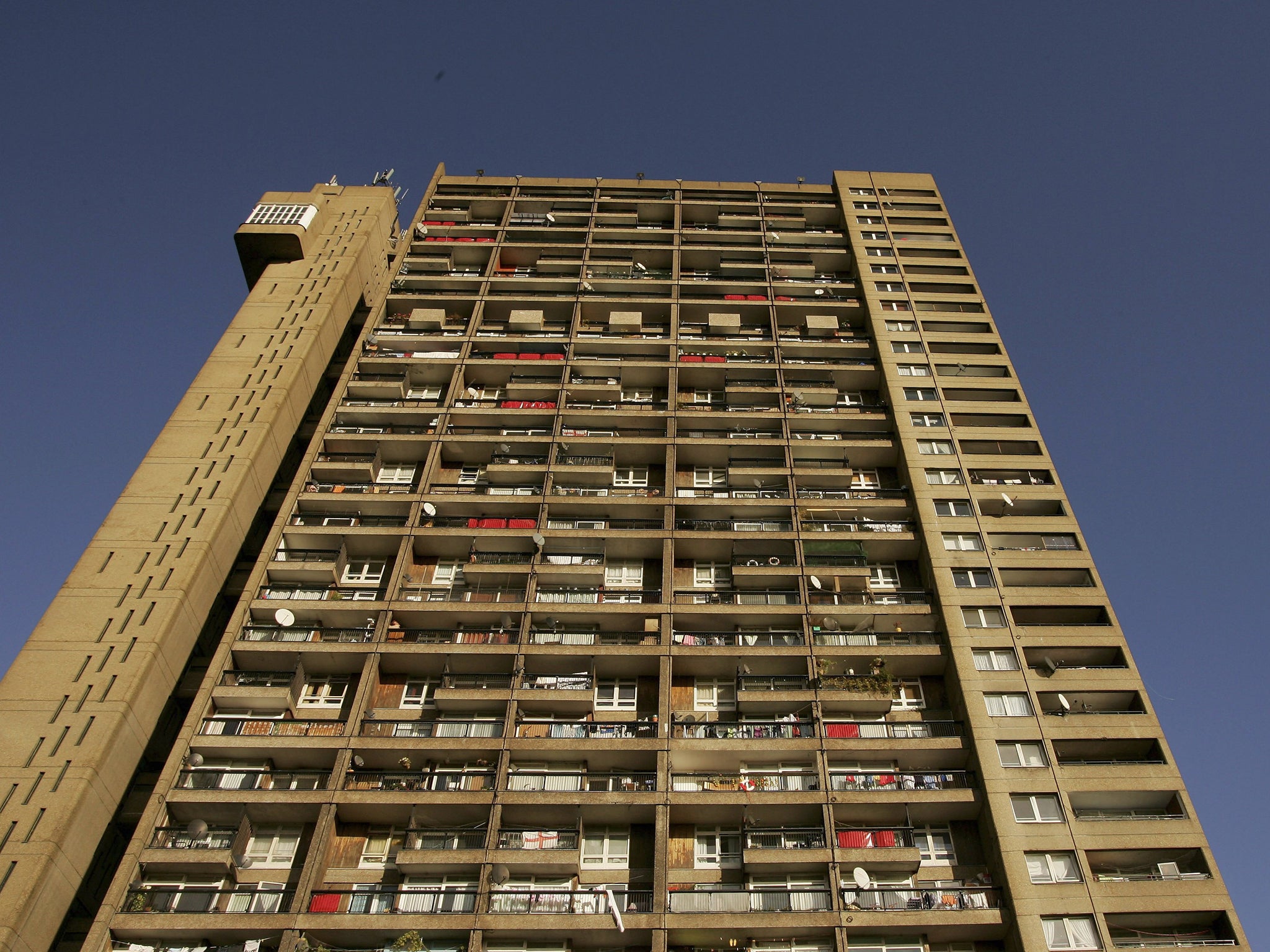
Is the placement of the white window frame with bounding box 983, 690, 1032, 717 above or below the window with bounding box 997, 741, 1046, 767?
above

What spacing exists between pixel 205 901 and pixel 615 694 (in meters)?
14.0

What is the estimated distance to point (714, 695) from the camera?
3453 cm

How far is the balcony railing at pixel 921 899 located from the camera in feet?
91.0

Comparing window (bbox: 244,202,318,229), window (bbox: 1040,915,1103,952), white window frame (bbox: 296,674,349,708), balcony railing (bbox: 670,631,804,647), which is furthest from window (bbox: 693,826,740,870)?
window (bbox: 244,202,318,229)

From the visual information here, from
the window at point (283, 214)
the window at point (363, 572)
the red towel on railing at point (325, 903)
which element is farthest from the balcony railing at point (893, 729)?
the window at point (283, 214)

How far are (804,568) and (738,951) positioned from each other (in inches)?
537

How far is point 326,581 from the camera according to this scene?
36.8 metres

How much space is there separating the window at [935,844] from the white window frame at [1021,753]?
9.38 ft

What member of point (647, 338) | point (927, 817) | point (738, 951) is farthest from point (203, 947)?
point (647, 338)

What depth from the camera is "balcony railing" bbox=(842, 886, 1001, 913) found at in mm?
27750

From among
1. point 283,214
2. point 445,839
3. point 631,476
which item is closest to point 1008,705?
point 631,476

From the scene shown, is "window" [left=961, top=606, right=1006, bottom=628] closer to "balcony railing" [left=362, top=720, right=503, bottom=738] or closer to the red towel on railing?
"balcony railing" [left=362, top=720, right=503, bottom=738]

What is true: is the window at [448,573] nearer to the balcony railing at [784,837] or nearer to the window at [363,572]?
the window at [363,572]

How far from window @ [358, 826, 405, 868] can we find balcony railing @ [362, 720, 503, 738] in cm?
283
